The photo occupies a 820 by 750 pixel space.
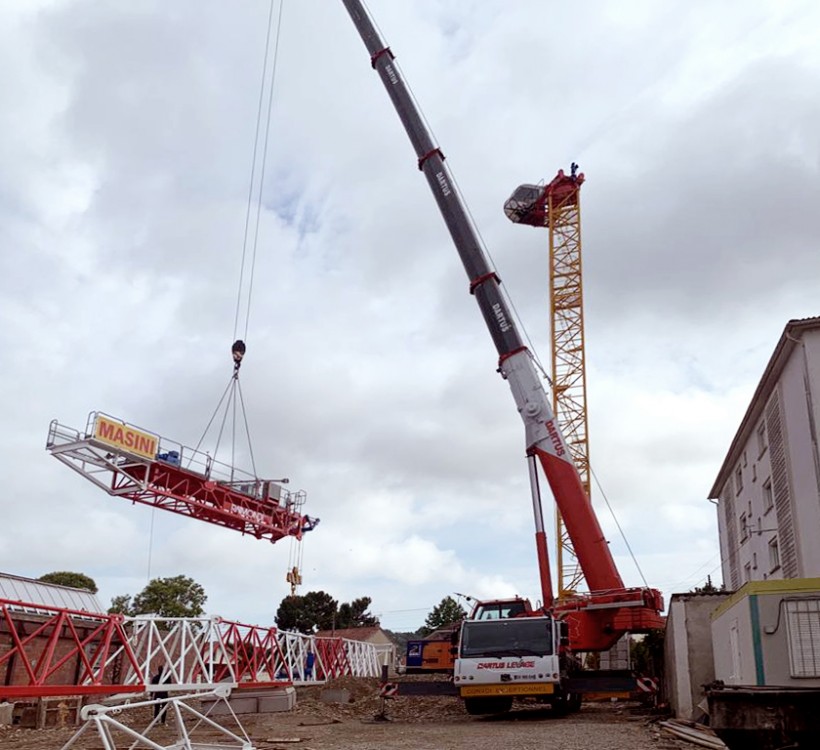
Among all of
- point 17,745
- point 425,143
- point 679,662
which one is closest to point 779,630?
point 679,662

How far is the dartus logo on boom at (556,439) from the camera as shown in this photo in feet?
61.4

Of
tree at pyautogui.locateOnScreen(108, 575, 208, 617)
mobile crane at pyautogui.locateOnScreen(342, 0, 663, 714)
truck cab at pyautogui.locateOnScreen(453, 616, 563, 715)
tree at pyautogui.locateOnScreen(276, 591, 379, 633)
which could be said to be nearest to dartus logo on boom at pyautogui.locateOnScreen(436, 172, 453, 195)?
mobile crane at pyautogui.locateOnScreen(342, 0, 663, 714)

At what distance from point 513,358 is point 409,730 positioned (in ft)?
29.8

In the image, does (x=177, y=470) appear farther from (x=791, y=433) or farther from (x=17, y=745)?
(x=791, y=433)

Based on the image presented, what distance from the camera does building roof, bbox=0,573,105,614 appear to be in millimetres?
28766

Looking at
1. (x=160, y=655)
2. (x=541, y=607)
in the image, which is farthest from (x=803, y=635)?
(x=160, y=655)

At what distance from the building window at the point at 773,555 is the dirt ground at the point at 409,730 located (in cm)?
816

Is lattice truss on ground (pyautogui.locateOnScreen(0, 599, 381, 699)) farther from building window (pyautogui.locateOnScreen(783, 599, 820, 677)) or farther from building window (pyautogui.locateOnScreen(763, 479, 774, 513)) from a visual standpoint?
building window (pyautogui.locateOnScreen(763, 479, 774, 513))

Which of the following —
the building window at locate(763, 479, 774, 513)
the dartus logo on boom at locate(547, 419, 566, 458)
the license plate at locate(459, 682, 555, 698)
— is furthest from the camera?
the building window at locate(763, 479, 774, 513)

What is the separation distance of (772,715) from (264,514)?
2093cm

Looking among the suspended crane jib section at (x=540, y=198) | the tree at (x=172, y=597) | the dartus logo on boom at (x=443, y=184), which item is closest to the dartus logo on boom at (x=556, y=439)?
the dartus logo on boom at (x=443, y=184)

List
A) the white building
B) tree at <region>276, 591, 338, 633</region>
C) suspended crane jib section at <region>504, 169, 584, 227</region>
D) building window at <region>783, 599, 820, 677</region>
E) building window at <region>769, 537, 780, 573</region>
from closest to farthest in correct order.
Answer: building window at <region>783, 599, 820, 677</region> < the white building < building window at <region>769, 537, 780, 573</region> < suspended crane jib section at <region>504, 169, 584, 227</region> < tree at <region>276, 591, 338, 633</region>

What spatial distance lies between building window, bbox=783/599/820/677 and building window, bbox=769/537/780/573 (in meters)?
17.2

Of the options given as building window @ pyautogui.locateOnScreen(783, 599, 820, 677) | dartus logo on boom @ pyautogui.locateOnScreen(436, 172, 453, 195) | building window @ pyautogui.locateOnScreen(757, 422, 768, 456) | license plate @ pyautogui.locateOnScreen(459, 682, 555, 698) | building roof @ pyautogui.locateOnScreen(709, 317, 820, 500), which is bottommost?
license plate @ pyautogui.locateOnScreen(459, 682, 555, 698)
